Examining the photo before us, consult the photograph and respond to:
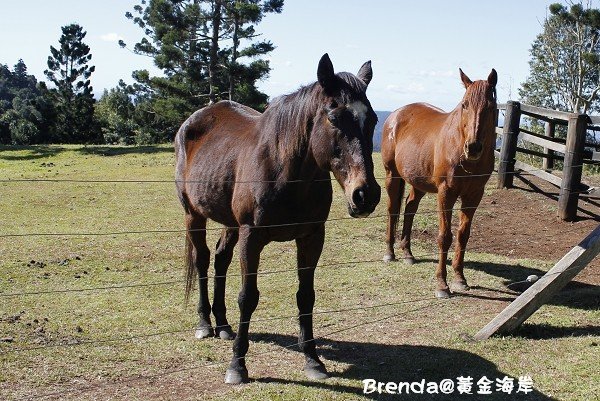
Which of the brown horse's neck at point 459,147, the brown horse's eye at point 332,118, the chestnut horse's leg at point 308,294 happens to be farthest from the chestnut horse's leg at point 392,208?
the brown horse's eye at point 332,118

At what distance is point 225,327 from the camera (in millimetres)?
5340

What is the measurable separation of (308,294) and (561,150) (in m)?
7.36

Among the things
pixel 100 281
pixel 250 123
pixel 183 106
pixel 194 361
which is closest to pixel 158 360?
pixel 194 361

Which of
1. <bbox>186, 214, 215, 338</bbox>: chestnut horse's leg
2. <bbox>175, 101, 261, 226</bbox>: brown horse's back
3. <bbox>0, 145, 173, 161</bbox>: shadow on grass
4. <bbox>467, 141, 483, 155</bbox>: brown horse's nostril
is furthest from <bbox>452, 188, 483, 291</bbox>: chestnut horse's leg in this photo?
<bbox>0, 145, 173, 161</bbox>: shadow on grass

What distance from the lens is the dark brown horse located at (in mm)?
3707

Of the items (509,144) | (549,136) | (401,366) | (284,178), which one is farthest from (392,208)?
(549,136)

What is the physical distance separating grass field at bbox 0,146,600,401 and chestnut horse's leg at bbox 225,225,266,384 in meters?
0.13

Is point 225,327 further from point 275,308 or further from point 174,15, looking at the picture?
point 174,15

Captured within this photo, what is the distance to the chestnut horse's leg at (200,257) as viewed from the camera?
17.8ft

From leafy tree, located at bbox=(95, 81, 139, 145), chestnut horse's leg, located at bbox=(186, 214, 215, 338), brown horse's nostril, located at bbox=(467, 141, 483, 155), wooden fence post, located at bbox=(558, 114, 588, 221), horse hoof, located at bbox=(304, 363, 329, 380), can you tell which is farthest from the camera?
leafy tree, located at bbox=(95, 81, 139, 145)

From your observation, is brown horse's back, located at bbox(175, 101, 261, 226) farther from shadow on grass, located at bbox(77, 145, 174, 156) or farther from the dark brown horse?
shadow on grass, located at bbox(77, 145, 174, 156)

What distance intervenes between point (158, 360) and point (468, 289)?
12.1 ft

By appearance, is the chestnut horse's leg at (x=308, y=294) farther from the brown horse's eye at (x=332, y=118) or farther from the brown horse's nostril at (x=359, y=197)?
the brown horse's eye at (x=332, y=118)

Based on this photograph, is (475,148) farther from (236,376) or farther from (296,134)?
(236,376)
